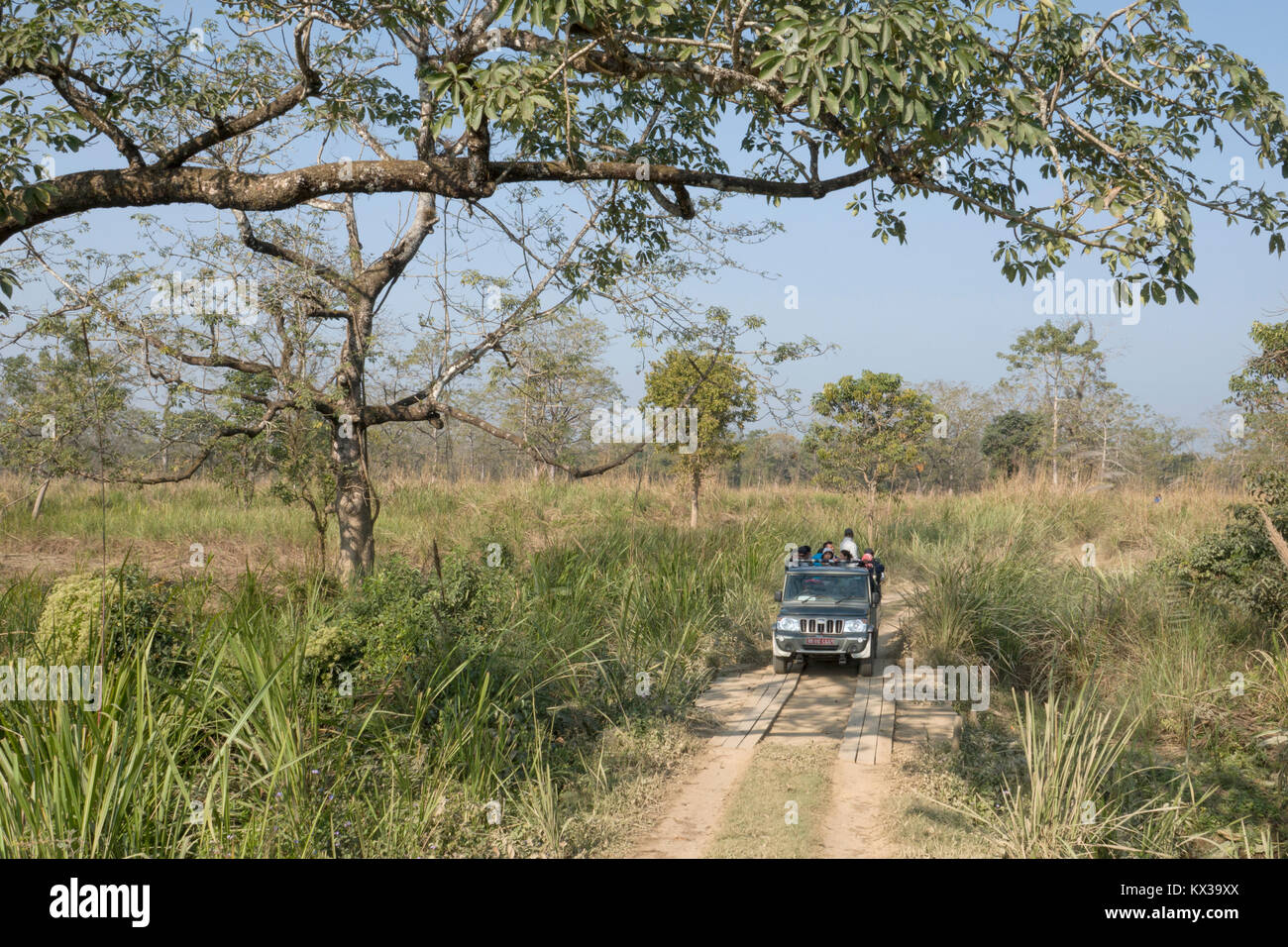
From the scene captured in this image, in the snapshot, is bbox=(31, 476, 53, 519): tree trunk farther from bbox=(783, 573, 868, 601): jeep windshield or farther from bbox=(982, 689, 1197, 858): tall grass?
bbox=(982, 689, 1197, 858): tall grass

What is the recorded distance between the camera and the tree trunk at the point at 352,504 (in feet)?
27.3

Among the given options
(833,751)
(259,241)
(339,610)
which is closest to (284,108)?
(259,241)

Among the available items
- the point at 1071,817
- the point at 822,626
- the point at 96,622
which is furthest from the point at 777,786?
the point at 96,622

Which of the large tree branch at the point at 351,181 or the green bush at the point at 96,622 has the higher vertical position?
the large tree branch at the point at 351,181

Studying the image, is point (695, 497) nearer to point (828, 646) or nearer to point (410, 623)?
point (828, 646)

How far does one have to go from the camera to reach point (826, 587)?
902 centimetres

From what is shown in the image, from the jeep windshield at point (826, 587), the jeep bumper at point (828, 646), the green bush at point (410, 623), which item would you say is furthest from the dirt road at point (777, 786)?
the green bush at point (410, 623)

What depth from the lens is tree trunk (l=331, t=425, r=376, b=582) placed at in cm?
834

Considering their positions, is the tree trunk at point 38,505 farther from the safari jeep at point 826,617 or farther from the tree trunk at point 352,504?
the safari jeep at point 826,617

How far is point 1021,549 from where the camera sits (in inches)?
506

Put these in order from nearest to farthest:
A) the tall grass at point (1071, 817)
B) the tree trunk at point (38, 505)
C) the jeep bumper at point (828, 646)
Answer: the tall grass at point (1071, 817) < the jeep bumper at point (828, 646) < the tree trunk at point (38, 505)

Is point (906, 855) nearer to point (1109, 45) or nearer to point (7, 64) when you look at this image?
point (1109, 45)

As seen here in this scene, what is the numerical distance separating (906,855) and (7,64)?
691 centimetres

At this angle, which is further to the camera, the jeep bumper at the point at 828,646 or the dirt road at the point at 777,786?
the jeep bumper at the point at 828,646
